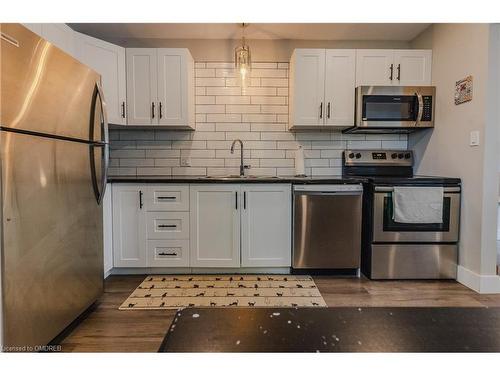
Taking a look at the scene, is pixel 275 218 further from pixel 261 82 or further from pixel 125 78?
pixel 125 78

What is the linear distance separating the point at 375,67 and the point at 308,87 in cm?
68

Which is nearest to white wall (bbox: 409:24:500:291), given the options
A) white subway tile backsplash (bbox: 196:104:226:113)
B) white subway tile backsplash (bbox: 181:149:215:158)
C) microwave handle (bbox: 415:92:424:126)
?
microwave handle (bbox: 415:92:424:126)

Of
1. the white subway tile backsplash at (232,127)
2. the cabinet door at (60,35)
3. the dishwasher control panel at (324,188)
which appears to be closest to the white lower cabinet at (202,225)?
the dishwasher control panel at (324,188)

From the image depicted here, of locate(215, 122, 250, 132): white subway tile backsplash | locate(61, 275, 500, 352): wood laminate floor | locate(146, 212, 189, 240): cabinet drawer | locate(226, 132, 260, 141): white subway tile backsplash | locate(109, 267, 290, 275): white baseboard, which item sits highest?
locate(215, 122, 250, 132): white subway tile backsplash

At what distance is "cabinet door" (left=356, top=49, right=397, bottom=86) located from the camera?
2.88 meters

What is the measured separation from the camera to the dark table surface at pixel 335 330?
0.44 meters

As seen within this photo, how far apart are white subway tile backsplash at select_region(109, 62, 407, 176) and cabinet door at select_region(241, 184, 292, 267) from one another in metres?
0.65

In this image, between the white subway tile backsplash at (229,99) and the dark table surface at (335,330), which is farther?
the white subway tile backsplash at (229,99)

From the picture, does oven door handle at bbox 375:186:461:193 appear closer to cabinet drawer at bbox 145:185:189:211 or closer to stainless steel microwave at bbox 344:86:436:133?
stainless steel microwave at bbox 344:86:436:133

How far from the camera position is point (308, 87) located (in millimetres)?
2906

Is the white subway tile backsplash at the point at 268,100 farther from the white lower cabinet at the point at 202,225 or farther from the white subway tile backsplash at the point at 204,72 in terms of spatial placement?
the white lower cabinet at the point at 202,225

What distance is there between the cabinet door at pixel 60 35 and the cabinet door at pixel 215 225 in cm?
158

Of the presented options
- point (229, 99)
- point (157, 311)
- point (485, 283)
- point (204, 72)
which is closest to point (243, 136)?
point (229, 99)

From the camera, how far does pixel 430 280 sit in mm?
2584
